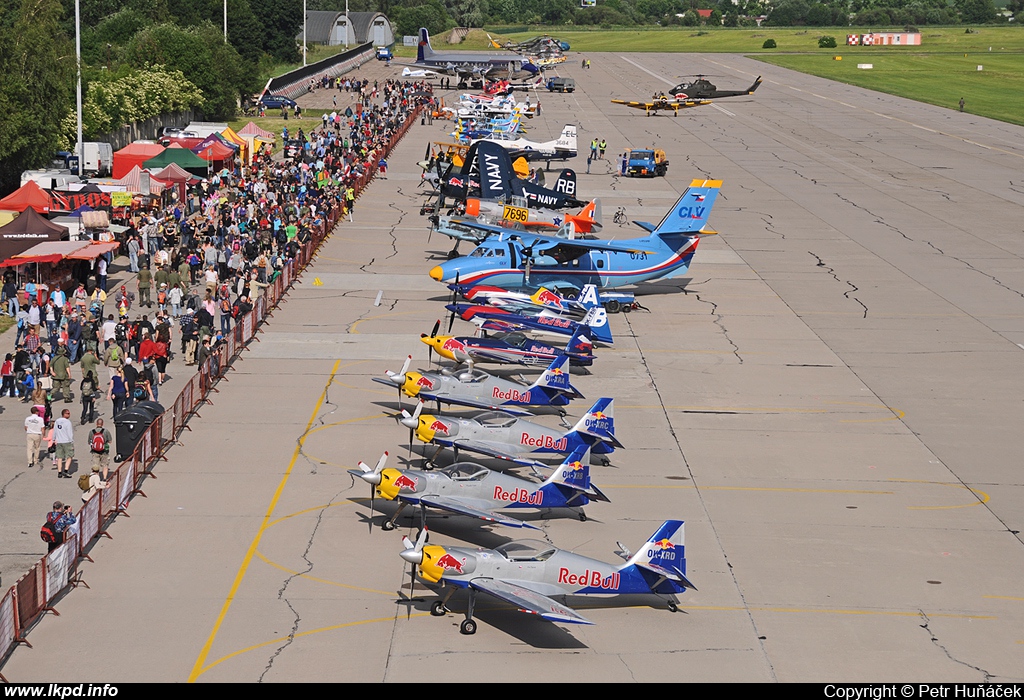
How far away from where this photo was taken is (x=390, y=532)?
22.2m

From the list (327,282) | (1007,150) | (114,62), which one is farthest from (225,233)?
(1007,150)

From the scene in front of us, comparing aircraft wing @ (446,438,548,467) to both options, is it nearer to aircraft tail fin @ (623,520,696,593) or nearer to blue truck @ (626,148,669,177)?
aircraft tail fin @ (623,520,696,593)

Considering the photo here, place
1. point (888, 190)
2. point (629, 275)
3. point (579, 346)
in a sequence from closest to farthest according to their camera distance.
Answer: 1. point (579, 346)
2. point (629, 275)
3. point (888, 190)

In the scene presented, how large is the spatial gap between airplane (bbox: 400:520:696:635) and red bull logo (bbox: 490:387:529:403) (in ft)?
27.5

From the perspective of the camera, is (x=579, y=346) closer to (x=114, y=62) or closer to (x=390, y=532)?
(x=390, y=532)

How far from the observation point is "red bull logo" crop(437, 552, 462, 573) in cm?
1856

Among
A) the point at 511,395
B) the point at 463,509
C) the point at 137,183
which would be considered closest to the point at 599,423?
the point at 511,395

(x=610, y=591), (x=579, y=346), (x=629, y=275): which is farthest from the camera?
(x=629, y=275)

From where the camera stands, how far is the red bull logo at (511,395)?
27.8 meters

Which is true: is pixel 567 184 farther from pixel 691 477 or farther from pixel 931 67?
pixel 931 67

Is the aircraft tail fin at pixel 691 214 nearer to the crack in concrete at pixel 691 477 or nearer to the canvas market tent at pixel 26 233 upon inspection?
the crack in concrete at pixel 691 477

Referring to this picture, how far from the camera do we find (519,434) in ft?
82.2

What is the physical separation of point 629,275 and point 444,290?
6.73m

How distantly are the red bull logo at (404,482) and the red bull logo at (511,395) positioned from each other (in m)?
6.58
